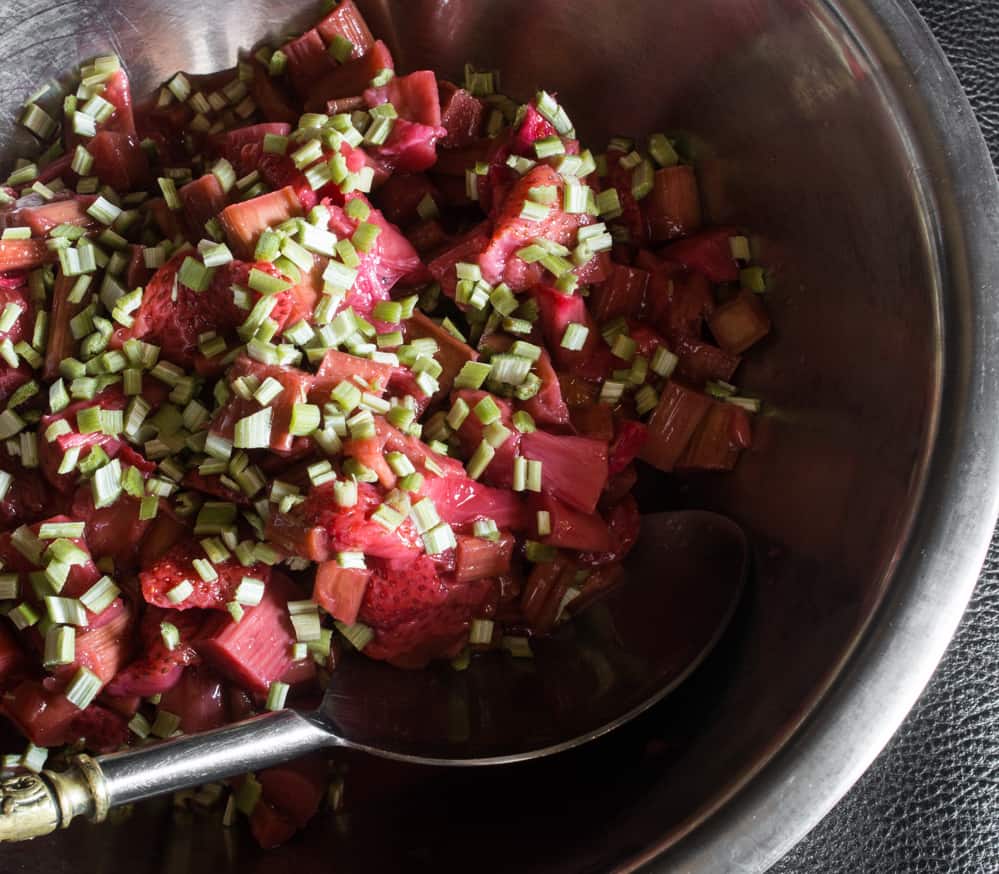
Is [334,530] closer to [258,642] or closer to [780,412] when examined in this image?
[258,642]

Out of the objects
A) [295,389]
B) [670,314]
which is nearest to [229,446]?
[295,389]

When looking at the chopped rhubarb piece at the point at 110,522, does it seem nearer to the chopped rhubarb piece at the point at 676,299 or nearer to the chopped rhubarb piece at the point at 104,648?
the chopped rhubarb piece at the point at 104,648

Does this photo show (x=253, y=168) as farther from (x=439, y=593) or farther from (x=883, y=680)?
(x=883, y=680)

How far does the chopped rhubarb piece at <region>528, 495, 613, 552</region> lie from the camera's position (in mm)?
1857

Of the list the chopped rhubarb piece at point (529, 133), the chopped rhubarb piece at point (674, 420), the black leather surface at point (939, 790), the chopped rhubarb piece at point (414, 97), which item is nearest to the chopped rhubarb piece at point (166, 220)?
the chopped rhubarb piece at point (414, 97)

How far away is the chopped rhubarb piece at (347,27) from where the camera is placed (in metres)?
2.15

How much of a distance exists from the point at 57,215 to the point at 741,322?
143cm

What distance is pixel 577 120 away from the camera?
232cm

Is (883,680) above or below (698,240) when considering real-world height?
below

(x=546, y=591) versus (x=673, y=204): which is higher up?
(x=673, y=204)

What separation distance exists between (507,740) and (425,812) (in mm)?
235

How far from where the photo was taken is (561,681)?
1902 millimetres

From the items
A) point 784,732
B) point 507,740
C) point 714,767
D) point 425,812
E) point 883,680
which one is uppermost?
point 883,680

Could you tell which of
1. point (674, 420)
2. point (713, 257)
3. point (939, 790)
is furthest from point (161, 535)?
point (939, 790)
